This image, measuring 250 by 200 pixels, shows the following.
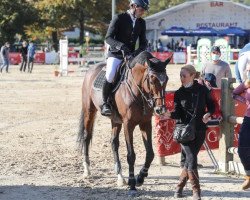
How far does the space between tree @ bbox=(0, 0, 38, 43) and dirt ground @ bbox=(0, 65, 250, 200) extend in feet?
136

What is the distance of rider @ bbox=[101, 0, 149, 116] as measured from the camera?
895 centimetres

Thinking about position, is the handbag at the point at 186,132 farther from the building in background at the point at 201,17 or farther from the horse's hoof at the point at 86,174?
the building in background at the point at 201,17

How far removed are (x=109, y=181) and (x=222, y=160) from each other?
6.38 feet

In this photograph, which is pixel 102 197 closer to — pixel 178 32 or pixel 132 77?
pixel 132 77

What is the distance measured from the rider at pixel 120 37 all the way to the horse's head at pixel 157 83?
96 cm

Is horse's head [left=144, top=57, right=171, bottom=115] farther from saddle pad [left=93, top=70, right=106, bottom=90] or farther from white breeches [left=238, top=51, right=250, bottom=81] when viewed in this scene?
white breeches [left=238, top=51, right=250, bottom=81]

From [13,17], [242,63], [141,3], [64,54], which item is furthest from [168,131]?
[13,17]

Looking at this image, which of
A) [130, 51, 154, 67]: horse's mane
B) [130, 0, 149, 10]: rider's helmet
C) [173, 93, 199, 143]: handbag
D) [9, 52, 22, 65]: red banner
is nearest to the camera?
[173, 93, 199, 143]: handbag

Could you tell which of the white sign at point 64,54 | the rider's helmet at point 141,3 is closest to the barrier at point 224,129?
the rider's helmet at point 141,3

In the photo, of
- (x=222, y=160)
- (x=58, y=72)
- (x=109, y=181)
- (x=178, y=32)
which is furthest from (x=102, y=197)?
(x=178, y=32)

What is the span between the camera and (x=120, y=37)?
911cm

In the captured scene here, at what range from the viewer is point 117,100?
891 cm

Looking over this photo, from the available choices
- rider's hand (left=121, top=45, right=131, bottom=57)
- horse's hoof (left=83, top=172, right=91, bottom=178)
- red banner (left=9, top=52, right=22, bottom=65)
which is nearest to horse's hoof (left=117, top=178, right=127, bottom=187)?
horse's hoof (left=83, top=172, right=91, bottom=178)

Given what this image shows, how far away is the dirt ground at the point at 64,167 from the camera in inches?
334
